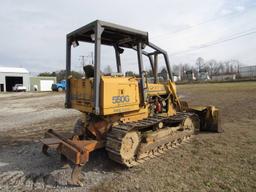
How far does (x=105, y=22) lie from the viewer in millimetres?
5074

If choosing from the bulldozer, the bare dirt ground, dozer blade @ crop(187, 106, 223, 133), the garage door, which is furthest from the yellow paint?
the garage door

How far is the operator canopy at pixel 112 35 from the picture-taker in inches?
203

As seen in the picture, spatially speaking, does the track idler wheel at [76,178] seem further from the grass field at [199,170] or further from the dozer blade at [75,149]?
the grass field at [199,170]

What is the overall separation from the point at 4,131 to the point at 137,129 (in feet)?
22.3

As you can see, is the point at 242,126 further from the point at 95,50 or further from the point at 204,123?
the point at 95,50

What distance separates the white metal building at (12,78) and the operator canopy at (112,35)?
64.2 meters

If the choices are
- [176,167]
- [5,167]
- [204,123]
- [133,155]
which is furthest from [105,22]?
[204,123]

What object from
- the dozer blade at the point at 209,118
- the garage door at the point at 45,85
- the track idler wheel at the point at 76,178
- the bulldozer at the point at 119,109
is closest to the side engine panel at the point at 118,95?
the bulldozer at the point at 119,109

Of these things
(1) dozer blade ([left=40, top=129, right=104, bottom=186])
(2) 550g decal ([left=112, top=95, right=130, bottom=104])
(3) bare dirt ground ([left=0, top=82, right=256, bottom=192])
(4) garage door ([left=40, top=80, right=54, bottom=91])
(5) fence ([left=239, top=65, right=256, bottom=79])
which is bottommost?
(3) bare dirt ground ([left=0, top=82, right=256, bottom=192])

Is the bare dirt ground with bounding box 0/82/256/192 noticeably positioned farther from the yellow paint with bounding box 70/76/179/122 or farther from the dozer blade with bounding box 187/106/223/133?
the yellow paint with bounding box 70/76/179/122

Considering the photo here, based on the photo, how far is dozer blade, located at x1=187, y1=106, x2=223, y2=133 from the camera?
8.02 metres

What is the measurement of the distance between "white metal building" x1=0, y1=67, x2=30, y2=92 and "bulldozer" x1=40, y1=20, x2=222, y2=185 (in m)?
64.3

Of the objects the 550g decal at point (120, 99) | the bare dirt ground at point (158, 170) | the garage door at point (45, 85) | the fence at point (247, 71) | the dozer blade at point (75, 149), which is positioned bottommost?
the bare dirt ground at point (158, 170)

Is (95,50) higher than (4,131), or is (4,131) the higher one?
(95,50)
